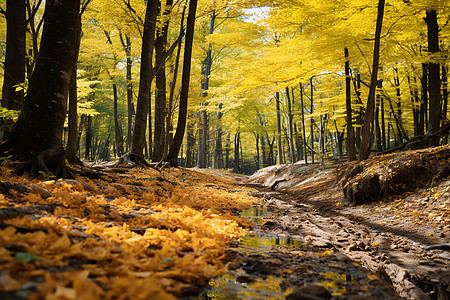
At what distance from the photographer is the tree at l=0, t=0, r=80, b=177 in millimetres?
4188

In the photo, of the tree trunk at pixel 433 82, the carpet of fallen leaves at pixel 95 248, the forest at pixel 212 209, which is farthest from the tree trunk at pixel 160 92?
the tree trunk at pixel 433 82

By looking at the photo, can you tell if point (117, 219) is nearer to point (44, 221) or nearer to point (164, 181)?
point (44, 221)

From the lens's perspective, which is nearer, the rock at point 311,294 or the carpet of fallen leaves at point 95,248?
the carpet of fallen leaves at point 95,248

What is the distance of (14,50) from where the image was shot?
629cm

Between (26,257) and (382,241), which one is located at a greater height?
(26,257)

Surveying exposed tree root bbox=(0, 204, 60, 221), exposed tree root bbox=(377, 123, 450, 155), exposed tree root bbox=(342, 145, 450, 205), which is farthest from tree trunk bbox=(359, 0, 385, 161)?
exposed tree root bbox=(0, 204, 60, 221)

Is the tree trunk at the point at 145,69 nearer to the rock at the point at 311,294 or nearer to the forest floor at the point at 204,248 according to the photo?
the forest floor at the point at 204,248

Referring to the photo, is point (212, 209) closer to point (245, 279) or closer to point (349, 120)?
point (245, 279)

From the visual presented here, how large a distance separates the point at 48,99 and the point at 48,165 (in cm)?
106

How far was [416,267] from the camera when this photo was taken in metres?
2.89

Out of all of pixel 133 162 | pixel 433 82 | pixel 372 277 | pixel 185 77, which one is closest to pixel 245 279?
pixel 372 277

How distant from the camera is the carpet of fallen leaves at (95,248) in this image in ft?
3.89

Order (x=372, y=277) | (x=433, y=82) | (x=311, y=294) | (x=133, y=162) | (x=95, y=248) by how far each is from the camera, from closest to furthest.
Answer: (x=311, y=294) < (x=95, y=248) < (x=372, y=277) < (x=433, y=82) < (x=133, y=162)

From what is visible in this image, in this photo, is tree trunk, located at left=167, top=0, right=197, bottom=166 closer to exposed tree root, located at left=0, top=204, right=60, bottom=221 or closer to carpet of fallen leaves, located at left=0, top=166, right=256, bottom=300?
carpet of fallen leaves, located at left=0, top=166, right=256, bottom=300
